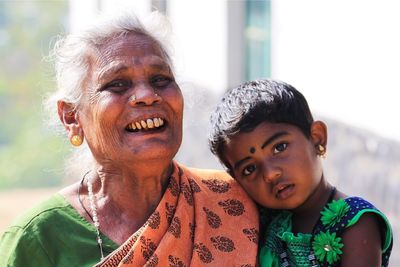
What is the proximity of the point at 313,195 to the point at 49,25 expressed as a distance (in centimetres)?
2048

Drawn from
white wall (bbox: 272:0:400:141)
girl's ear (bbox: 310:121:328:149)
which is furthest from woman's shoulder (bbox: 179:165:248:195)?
white wall (bbox: 272:0:400:141)

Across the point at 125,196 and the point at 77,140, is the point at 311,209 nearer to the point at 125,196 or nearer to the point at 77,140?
the point at 125,196

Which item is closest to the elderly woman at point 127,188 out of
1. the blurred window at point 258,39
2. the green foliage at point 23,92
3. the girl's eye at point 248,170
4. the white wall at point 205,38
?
the girl's eye at point 248,170

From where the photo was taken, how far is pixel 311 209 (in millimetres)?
3027

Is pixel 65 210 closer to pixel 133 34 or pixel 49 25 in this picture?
pixel 133 34

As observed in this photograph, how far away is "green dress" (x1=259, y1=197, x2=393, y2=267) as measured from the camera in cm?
284

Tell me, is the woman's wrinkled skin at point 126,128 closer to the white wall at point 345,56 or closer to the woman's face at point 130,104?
the woman's face at point 130,104

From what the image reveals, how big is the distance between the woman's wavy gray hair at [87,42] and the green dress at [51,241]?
447 millimetres

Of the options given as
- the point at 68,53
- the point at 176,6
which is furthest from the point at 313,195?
the point at 176,6

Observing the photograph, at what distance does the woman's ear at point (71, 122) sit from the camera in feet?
10.4

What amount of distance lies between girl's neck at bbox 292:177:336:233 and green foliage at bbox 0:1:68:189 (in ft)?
54.1

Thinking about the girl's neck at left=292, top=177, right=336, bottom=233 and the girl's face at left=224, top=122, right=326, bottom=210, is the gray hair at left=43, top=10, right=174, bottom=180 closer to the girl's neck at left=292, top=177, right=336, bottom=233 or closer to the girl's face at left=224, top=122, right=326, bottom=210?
the girl's face at left=224, top=122, right=326, bottom=210

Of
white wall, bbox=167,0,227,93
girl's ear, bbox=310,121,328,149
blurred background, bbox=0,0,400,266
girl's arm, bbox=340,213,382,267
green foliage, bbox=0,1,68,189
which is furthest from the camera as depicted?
green foliage, bbox=0,1,68,189

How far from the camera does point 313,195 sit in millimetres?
3045
